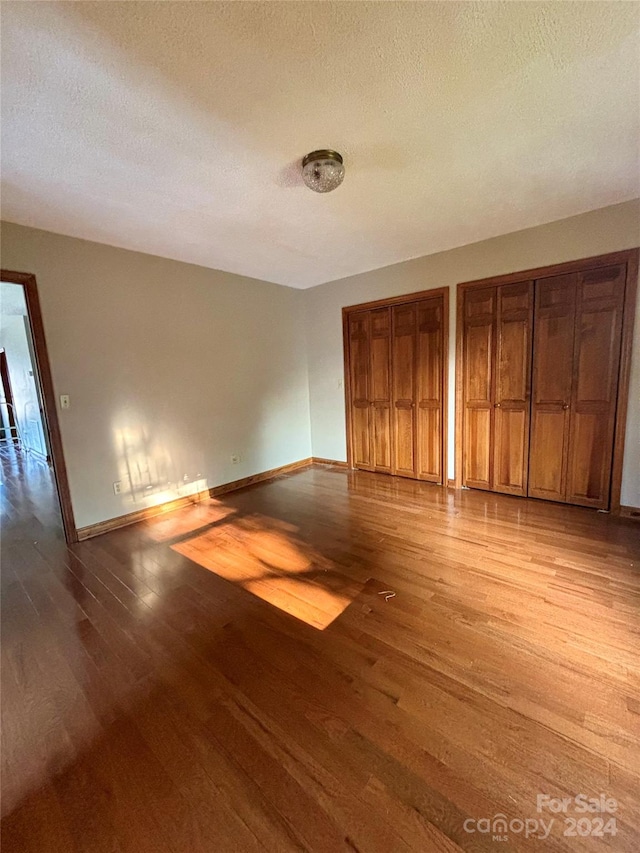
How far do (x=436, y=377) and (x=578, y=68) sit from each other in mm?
2609

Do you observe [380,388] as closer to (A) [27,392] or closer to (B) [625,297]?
(B) [625,297]

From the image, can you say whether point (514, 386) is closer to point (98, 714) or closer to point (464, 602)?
point (464, 602)

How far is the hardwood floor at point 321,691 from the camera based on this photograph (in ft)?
3.40

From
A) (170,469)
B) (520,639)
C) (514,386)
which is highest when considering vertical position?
(514,386)

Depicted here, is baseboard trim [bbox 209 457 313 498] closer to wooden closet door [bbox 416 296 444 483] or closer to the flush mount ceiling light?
wooden closet door [bbox 416 296 444 483]

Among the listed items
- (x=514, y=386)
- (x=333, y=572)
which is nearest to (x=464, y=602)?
(x=333, y=572)

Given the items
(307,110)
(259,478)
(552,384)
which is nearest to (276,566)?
(259,478)

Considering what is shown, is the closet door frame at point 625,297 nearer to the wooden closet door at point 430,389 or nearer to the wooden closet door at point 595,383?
the wooden closet door at point 595,383

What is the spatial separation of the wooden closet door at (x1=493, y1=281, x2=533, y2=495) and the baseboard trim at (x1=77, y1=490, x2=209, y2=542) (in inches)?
127

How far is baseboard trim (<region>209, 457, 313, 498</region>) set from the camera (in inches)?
160

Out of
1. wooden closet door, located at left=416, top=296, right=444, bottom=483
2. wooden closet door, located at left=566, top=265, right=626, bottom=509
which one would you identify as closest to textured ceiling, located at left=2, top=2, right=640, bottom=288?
wooden closet door, located at left=566, top=265, right=626, bottom=509

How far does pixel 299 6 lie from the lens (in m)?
1.18

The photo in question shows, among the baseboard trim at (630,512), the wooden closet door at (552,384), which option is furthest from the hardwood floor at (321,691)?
the wooden closet door at (552,384)

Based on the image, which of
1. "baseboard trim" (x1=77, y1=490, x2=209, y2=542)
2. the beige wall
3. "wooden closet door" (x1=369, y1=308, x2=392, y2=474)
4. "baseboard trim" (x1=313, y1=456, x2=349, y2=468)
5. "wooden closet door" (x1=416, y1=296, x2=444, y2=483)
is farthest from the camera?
"baseboard trim" (x1=313, y1=456, x2=349, y2=468)
